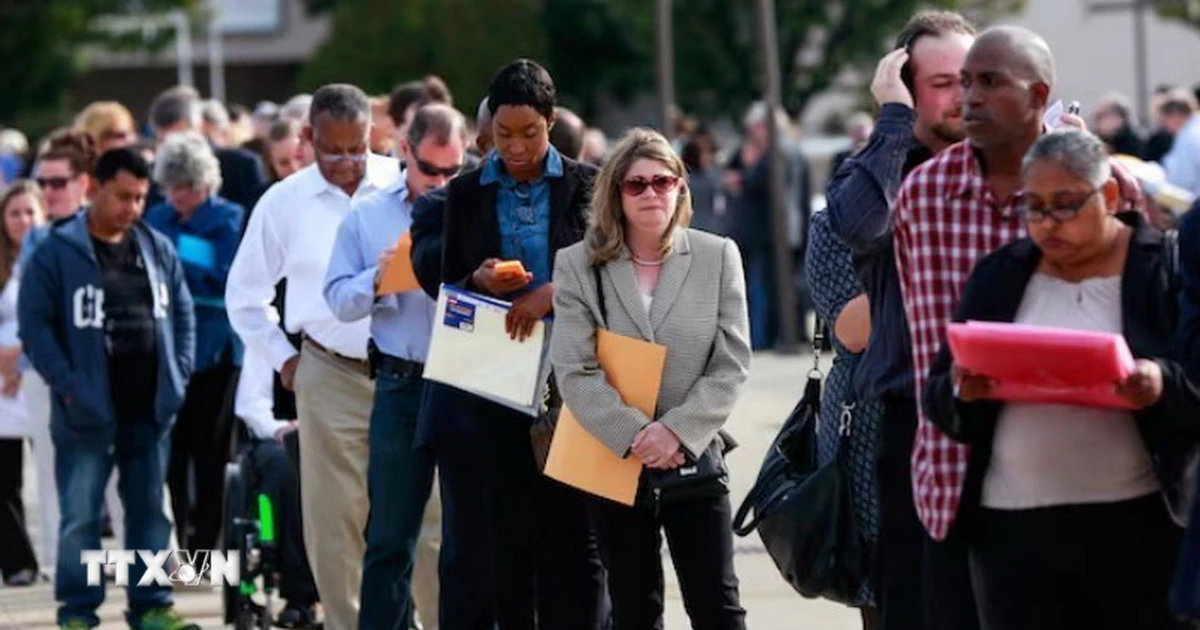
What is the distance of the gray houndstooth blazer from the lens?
8.02 m

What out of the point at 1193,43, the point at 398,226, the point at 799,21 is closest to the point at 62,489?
the point at 398,226

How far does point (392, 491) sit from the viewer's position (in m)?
9.32

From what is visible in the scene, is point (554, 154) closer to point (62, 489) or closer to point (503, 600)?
point (503, 600)

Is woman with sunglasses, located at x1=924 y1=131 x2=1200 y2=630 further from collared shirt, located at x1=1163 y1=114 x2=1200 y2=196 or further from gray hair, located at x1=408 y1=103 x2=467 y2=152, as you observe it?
collared shirt, located at x1=1163 y1=114 x2=1200 y2=196

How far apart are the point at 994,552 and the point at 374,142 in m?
5.04

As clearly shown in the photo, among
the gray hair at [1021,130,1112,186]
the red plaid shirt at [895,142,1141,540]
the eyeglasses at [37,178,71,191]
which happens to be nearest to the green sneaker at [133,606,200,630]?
the eyeglasses at [37,178,71,191]

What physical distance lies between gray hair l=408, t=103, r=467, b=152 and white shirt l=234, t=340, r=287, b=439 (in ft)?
5.47

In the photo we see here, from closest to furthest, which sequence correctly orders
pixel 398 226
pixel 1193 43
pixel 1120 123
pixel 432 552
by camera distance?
pixel 398 226 → pixel 432 552 → pixel 1120 123 → pixel 1193 43

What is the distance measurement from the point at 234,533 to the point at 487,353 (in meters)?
2.55

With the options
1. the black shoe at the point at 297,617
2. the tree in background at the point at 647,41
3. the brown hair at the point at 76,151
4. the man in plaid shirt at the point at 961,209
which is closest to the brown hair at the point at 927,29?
the man in plaid shirt at the point at 961,209

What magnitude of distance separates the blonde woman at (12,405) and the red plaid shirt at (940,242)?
24.0 feet

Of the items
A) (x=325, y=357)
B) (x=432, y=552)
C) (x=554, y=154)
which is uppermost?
(x=554, y=154)

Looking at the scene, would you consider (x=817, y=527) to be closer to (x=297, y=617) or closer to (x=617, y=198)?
(x=617, y=198)

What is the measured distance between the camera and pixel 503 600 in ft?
28.9
